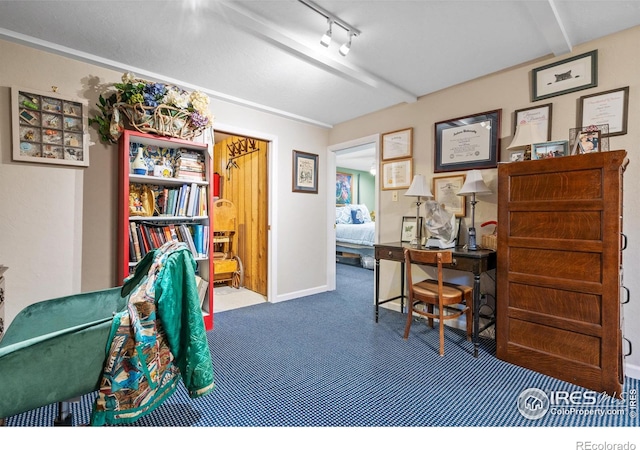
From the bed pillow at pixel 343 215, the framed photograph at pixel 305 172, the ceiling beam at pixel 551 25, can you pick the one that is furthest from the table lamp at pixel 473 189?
the bed pillow at pixel 343 215

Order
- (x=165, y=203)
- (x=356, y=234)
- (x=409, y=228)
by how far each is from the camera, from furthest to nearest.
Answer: (x=356, y=234) < (x=409, y=228) < (x=165, y=203)

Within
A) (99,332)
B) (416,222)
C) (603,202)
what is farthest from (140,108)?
(603,202)

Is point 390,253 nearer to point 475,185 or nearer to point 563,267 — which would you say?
point 475,185

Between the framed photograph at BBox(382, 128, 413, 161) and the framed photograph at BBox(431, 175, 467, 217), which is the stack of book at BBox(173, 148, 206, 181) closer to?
the framed photograph at BBox(382, 128, 413, 161)

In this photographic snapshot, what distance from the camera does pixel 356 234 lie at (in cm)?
590

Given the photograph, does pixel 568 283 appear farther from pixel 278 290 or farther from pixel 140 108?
pixel 140 108

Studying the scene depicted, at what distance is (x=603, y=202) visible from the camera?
5.75 ft

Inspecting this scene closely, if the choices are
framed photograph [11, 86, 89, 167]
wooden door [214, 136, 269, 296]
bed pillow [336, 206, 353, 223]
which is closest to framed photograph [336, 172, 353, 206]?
Answer: bed pillow [336, 206, 353, 223]

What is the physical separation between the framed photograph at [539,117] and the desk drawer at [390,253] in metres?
1.46

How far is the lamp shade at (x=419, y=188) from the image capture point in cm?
294

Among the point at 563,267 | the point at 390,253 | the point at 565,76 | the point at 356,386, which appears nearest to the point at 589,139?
the point at 565,76

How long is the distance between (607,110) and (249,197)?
3797 millimetres

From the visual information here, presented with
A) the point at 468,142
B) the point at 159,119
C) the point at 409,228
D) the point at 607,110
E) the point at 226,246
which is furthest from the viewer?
the point at 226,246

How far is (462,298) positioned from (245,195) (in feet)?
10.5
